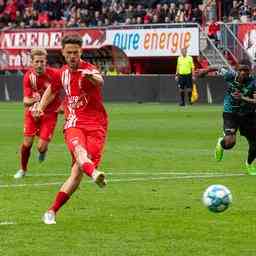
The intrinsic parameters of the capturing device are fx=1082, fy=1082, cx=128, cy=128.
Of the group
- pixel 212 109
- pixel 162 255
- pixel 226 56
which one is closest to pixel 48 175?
pixel 162 255

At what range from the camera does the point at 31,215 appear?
12398 mm

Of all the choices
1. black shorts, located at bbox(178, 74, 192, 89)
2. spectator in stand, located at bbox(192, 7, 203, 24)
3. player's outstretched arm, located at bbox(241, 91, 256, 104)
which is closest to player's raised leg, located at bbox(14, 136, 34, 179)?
player's outstretched arm, located at bbox(241, 91, 256, 104)

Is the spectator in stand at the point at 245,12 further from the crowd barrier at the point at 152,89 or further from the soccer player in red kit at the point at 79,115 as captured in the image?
the soccer player in red kit at the point at 79,115

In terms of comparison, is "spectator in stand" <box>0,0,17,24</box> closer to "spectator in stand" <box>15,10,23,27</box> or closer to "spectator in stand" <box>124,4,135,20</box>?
"spectator in stand" <box>15,10,23,27</box>

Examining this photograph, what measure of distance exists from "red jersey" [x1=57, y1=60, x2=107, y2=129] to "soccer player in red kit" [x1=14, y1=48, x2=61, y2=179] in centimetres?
486

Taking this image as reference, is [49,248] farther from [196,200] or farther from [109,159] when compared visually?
[109,159]

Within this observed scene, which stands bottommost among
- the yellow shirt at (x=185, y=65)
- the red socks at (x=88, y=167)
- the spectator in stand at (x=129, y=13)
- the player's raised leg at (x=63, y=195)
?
the yellow shirt at (x=185, y=65)

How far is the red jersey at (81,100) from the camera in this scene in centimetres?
1195

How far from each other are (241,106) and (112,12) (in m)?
31.5

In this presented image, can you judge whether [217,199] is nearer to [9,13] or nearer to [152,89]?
[152,89]

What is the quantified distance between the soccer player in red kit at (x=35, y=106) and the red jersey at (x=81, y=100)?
16.0 ft

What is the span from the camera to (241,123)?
59.0ft

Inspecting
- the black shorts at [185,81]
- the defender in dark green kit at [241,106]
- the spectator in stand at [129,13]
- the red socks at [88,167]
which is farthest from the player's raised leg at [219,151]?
the spectator in stand at [129,13]

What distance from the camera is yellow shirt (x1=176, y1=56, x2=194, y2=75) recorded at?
40.8m
